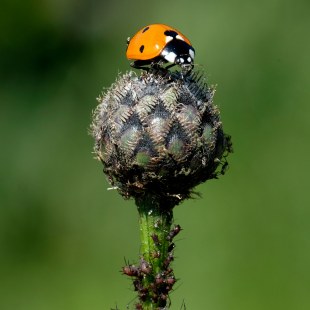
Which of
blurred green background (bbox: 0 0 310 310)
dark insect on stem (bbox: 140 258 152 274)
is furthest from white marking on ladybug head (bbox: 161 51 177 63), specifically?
blurred green background (bbox: 0 0 310 310)

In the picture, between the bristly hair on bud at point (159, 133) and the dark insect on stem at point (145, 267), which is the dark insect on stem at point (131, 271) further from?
the bristly hair on bud at point (159, 133)

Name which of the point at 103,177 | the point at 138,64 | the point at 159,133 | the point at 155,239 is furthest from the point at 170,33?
the point at 103,177

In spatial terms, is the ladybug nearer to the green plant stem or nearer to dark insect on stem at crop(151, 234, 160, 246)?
→ the green plant stem

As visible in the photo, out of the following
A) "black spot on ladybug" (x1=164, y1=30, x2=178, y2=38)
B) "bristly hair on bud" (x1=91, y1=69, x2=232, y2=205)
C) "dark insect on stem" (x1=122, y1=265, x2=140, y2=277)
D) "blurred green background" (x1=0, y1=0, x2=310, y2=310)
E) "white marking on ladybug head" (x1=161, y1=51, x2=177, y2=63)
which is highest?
"blurred green background" (x1=0, y1=0, x2=310, y2=310)

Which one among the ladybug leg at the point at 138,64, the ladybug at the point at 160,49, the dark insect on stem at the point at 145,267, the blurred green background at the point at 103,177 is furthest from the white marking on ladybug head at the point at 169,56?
the blurred green background at the point at 103,177
